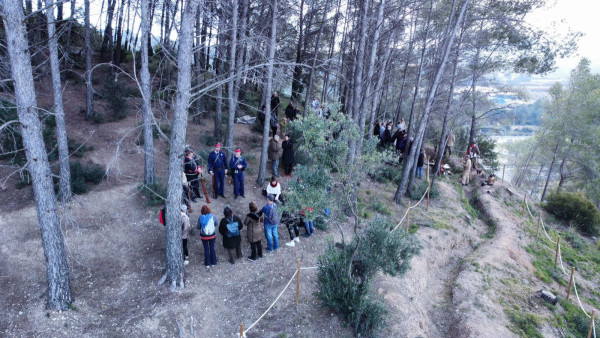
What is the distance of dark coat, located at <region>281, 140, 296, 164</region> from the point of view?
13.4 meters

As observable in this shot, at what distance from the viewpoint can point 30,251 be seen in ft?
27.6

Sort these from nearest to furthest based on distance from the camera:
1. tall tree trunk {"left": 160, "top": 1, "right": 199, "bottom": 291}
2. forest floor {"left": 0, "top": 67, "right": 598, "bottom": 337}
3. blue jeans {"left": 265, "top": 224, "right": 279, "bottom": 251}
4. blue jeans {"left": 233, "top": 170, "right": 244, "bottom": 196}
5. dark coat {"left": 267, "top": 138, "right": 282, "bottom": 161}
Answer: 1. tall tree trunk {"left": 160, "top": 1, "right": 199, "bottom": 291}
2. forest floor {"left": 0, "top": 67, "right": 598, "bottom": 337}
3. blue jeans {"left": 265, "top": 224, "right": 279, "bottom": 251}
4. blue jeans {"left": 233, "top": 170, "right": 244, "bottom": 196}
5. dark coat {"left": 267, "top": 138, "right": 282, "bottom": 161}

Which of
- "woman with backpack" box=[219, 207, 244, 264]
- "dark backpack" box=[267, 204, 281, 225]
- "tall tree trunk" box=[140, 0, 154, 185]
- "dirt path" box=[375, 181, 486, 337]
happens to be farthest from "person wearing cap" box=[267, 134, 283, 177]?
"dirt path" box=[375, 181, 486, 337]

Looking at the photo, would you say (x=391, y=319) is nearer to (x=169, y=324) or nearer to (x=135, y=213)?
(x=169, y=324)

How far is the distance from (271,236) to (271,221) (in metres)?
0.66

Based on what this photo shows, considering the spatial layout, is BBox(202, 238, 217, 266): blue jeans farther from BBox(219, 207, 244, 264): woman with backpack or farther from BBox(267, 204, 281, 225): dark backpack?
BBox(267, 204, 281, 225): dark backpack

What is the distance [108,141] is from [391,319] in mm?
12669

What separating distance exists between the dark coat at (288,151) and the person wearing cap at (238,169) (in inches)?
97.6

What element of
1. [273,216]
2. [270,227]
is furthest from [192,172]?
[273,216]

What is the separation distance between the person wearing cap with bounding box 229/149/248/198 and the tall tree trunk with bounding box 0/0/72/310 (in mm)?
5252

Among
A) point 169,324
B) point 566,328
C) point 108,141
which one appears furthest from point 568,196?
point 108,141

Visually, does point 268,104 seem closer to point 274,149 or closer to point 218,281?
point 274,149

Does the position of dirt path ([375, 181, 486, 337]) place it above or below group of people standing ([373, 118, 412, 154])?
below

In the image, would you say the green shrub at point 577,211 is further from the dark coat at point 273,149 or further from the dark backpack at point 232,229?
the dark backpack at point 232,229
